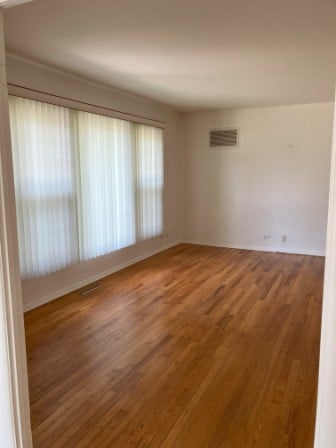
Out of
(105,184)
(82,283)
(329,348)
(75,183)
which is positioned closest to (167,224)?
(105,184)

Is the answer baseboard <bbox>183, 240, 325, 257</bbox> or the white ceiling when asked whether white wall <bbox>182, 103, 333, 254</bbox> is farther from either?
the white ceiling

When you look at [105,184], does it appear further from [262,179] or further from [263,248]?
[263,248]

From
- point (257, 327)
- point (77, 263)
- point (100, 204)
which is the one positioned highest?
point (100, 204)

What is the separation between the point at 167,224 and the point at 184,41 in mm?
3883

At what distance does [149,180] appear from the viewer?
5473 mm

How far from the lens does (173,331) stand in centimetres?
308

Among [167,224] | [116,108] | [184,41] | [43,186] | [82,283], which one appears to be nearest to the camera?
[184,41]

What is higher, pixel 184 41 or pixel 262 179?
pixel 184 41

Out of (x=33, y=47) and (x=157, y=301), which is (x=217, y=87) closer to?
(x=33, y=47)

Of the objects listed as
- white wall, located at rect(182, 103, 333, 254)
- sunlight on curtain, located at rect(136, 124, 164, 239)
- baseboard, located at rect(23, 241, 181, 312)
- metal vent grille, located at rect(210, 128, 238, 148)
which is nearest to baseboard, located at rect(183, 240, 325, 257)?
white wall, located at rect(182, 103, 333, 254)

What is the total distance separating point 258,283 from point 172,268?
1283mm

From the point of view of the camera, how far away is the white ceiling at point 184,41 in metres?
2.16

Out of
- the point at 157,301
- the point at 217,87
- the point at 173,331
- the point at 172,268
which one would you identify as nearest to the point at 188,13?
the point at 217,87

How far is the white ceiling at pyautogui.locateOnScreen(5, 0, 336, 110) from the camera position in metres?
2.16
